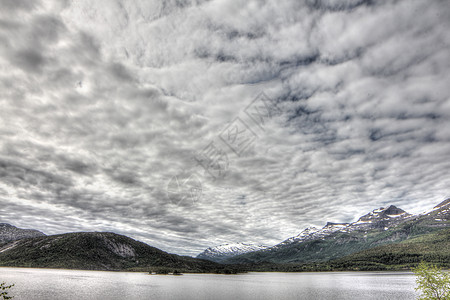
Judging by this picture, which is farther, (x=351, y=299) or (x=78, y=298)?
(x=351, y=299)

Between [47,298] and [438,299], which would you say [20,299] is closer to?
[47,298]

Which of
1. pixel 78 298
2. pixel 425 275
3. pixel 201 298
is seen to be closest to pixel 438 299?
A: pixel 425 275

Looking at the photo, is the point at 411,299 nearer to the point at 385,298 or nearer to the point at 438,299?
the point at 385,298

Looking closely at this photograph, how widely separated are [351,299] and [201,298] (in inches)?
2240

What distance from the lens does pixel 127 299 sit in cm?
8281

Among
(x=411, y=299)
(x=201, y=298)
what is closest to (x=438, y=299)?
(x=201, y=298)

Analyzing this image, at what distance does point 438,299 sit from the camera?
36.1 metres

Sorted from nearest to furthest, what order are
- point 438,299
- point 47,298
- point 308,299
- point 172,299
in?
point 438,299, point 47,298, point 172,299, point 308,299

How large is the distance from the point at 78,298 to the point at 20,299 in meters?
15.4

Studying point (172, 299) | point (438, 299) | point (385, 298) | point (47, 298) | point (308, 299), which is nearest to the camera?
point (438, 299)

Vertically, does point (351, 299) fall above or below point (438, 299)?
below

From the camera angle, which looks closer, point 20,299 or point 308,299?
point 20,299

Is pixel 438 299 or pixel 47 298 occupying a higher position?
pixel 438 299

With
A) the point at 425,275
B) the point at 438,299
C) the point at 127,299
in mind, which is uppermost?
the point at 425,275
